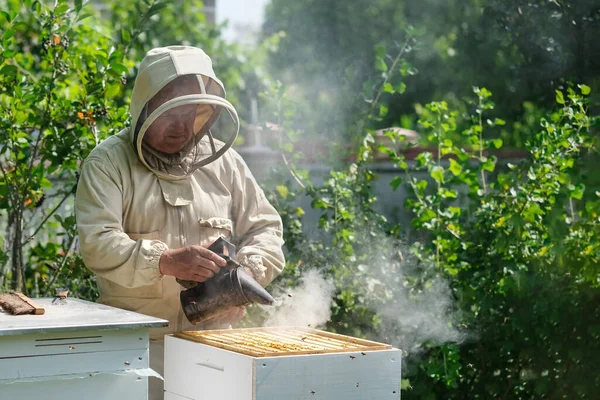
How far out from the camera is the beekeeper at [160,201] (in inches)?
117

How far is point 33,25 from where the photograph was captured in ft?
21.8

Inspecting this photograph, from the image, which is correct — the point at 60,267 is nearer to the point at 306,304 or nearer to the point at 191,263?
the point at 306,304

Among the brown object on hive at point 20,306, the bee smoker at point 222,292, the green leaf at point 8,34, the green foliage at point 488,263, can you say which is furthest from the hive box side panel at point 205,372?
the green leaf at point 8,34

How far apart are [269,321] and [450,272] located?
1.01m

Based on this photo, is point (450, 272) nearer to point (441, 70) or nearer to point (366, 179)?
point (366, 179)

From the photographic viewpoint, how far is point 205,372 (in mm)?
2748

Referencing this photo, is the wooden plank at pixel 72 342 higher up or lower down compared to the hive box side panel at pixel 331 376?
higher up

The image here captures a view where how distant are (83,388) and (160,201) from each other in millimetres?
855

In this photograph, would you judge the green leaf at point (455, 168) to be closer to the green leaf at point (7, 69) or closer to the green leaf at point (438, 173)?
the green leaf at point (438, 173)

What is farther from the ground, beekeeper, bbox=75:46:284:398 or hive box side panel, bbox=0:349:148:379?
beekeeper, bbox=75:46:284:398

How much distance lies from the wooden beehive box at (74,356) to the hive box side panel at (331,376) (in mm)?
362

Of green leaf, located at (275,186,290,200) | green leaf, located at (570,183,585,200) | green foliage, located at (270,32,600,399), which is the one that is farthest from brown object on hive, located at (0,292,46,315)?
green leaf, located at (570,183,585,200)

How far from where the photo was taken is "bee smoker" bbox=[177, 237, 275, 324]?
9.62ft

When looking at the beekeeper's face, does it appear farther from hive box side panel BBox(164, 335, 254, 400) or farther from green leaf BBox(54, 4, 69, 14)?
green leaf BBox(54, 4, 69, 14)
